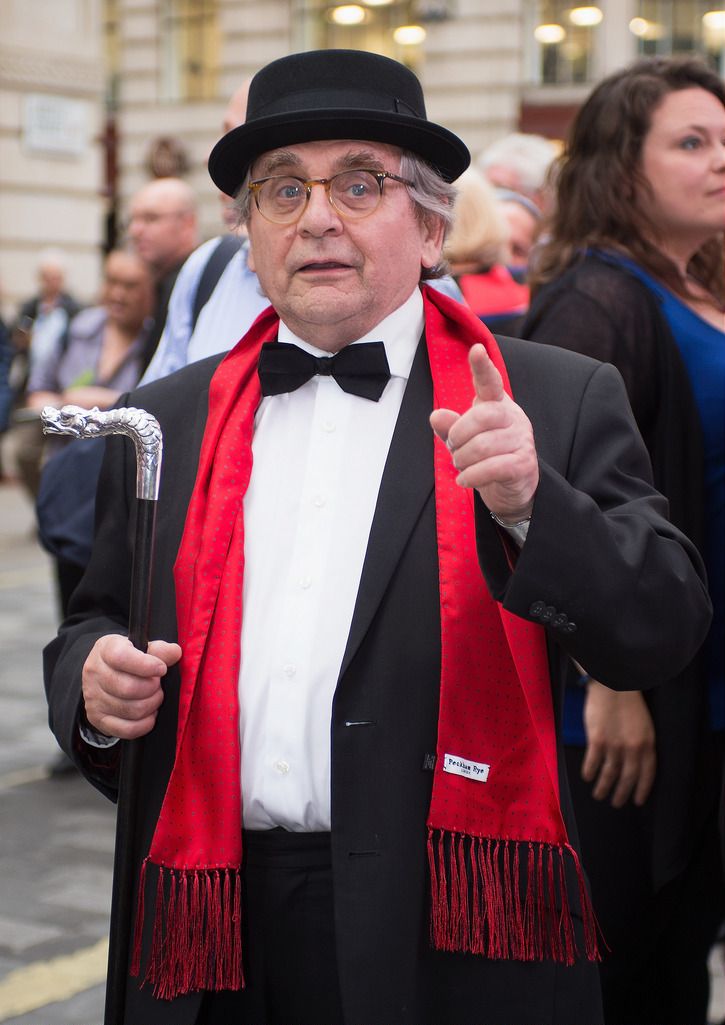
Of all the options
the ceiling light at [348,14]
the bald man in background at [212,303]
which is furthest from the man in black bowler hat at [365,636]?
the ceiling light at [348,14]

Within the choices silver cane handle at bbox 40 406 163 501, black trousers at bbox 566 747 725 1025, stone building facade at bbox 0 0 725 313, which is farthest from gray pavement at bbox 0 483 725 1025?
stone building facade at bbox 0 0 725 313

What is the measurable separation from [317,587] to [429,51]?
63.1ft

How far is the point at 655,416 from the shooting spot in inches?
118

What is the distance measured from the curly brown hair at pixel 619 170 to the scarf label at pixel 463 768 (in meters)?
1.42

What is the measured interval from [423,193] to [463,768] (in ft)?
3.18

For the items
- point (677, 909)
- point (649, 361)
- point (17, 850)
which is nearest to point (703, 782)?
point (677, 909)

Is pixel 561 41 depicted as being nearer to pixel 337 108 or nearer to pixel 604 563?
pixel 337 108

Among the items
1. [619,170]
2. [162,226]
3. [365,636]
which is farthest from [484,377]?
[162,226]

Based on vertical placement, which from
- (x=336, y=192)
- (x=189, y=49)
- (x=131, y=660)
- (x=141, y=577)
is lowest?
(x=131, y=660)

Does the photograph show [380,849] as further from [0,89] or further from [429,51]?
[429,51]

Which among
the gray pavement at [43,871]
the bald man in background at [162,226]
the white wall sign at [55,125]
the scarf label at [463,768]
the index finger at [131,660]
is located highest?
the white wall sign at [55,125]

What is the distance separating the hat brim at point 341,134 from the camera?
2.23 metres

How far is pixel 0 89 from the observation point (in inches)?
642

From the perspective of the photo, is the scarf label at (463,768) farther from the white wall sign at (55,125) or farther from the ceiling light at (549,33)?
the ceiling light at (549,33)
